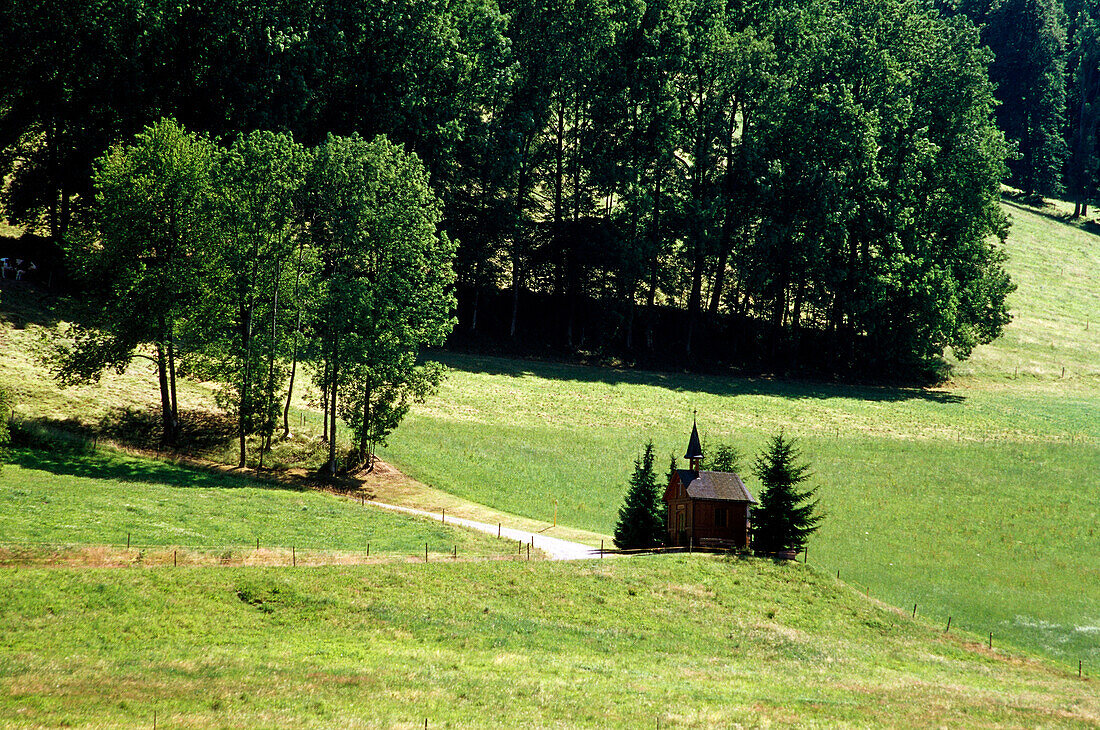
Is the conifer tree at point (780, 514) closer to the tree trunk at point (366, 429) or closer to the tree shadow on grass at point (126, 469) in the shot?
the tree trunk at point (366, 429)

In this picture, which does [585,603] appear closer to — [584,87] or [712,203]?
[712,203]

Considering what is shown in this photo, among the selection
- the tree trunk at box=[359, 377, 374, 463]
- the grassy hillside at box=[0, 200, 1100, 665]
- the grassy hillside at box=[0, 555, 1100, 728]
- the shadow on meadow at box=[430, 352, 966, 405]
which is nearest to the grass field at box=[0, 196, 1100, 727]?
the grassy hillside at box=[0, 555, 1100, 728]

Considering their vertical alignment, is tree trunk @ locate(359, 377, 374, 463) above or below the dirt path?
above

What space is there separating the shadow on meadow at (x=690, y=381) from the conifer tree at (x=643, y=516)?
29.7 meters

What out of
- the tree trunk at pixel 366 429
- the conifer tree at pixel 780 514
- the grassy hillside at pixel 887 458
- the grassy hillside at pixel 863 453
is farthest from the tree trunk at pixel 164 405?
the conifer tree at pixel 780 514

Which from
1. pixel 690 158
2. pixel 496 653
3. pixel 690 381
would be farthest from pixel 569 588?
pixel 690 158

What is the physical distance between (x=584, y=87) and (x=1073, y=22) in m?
133

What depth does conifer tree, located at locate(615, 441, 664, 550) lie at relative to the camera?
45.7 meters

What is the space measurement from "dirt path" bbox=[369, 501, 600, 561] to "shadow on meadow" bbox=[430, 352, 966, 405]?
1041 inches

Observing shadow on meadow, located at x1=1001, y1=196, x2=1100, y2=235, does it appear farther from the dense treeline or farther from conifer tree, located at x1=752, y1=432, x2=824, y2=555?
conifer tree, located at x1=752, y1=432, x2=824, y2=555

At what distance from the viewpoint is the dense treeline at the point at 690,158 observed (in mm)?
79562

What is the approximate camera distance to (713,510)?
4400 centimetres

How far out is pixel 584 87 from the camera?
83.9 m

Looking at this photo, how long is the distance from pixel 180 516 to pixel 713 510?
79.9 feet
